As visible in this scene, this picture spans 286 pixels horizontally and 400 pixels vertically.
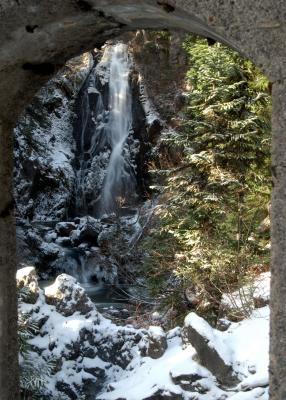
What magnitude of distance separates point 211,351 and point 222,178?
12.1 feet

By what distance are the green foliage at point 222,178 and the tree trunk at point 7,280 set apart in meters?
5.69

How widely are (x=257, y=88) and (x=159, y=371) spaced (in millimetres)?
5071

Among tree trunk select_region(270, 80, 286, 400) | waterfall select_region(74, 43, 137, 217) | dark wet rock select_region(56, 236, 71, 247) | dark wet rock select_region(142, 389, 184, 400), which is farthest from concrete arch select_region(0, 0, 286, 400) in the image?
waterfall select_region(74, 43, 137, 217)

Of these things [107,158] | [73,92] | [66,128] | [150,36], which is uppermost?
[150,36]

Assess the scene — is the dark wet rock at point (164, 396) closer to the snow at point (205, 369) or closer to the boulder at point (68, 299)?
the snow at point (205, 369)

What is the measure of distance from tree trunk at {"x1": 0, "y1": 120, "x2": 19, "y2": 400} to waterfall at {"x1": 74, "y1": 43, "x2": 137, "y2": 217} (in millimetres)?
14313

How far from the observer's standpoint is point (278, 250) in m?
1.41

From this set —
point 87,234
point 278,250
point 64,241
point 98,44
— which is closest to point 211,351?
point 98,44

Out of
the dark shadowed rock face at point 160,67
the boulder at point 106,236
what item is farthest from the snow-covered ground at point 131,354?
the dark shadowed rock face at point 160,67

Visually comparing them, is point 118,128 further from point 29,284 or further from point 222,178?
point 29,284

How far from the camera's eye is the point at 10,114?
2.49 metres

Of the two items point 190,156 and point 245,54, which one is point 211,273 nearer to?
point 190,156

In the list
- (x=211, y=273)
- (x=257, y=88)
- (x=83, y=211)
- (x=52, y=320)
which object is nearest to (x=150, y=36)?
(x=83, y=211)

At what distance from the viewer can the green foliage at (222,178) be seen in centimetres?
807
